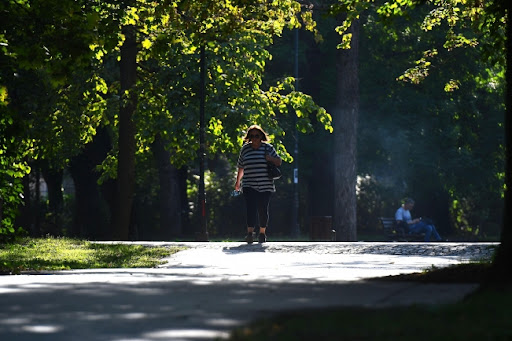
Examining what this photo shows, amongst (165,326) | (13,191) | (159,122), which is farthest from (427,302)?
(159,122)

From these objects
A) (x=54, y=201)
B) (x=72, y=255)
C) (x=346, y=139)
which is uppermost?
(x=346, y=139)

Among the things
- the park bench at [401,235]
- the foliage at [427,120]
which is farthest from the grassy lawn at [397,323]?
the foliage at [427,120]

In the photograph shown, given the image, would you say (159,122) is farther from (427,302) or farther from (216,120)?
(427,302)

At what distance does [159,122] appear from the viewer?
29.2 meters

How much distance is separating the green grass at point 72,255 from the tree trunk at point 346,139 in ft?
46.9

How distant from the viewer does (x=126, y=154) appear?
2858 centimetres

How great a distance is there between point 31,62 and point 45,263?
2761 mm

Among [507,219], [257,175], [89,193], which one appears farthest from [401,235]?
[507,219]

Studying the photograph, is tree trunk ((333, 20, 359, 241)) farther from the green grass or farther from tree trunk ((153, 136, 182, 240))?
the green grass

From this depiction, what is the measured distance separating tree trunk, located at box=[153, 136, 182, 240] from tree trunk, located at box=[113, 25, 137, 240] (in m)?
13.6

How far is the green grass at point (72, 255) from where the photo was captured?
15.2 metres

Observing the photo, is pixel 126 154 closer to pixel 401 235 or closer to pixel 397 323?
pixel 401 235

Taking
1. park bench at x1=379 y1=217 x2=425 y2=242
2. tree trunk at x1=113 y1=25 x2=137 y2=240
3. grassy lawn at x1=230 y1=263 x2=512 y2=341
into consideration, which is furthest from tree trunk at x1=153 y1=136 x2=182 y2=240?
grassy lawn at x1=230 y1=263 x2=512 y2=341

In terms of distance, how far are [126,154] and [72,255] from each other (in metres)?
11.6
